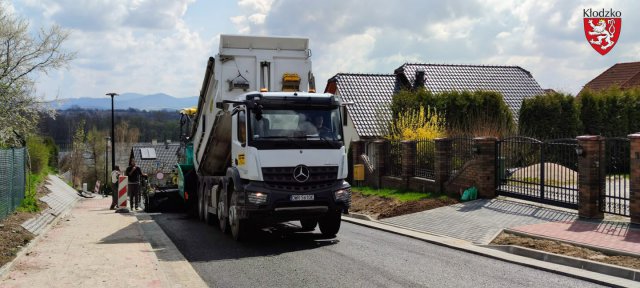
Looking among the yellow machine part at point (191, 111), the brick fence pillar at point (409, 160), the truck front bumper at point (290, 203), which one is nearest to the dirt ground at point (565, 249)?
the truck front bumper at point (290, 203)

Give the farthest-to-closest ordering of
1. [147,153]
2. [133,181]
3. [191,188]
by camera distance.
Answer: [147,153]
[133,181]
[191,188]

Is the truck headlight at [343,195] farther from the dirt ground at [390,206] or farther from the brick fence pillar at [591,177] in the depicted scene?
the brick fence pillar at [591,177]

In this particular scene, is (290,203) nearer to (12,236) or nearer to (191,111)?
(12,236)

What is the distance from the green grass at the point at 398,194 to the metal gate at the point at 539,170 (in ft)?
6.18

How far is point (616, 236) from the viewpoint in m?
11.2

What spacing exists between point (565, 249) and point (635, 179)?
300cm

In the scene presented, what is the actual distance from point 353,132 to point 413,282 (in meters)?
27.4

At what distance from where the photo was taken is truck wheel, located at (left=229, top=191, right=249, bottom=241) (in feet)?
40.8

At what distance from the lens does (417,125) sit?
27031 mm

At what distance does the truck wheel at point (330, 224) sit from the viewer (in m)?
12.9

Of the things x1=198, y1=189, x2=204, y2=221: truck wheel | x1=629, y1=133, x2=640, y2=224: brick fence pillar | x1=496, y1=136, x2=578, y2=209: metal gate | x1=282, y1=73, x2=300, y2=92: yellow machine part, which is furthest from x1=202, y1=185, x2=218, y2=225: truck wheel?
x1=629, y1=133, x2=640, y2=224: brick fence pillar

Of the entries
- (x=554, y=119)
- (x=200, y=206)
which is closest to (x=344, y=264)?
(x=200, y=206)

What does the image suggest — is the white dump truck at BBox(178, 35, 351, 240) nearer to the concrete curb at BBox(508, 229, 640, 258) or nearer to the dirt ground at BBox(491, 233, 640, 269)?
the dirt ground at BBox(491, 233, 640, 269)

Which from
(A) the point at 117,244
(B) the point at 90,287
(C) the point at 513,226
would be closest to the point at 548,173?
(C) the point at 513,226
